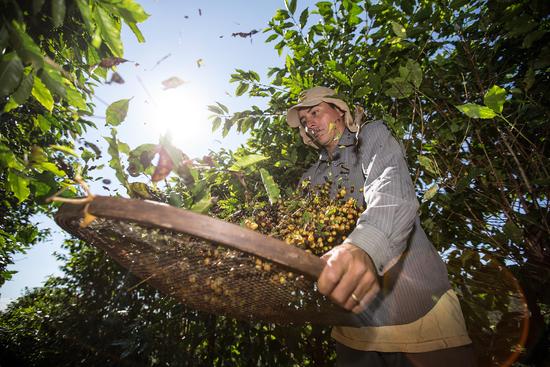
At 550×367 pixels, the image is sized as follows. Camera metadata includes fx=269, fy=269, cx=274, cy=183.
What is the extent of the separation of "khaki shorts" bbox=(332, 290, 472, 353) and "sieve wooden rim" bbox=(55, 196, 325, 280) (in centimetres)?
116

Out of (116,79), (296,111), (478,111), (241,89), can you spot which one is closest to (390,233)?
(478,111)

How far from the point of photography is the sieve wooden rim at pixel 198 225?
28.5 inches

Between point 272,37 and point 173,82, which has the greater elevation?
point 272,37

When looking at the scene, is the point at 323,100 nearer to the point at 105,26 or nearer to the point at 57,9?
the point at 105,26

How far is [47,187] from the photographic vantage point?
139cm

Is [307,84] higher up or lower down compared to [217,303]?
higher up

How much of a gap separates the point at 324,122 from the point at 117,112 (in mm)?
1889

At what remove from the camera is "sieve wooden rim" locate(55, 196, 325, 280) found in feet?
2.38

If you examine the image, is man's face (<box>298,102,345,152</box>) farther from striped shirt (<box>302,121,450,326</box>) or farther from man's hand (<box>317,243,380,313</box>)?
man's hand (<box>317,243,380,313</box>)

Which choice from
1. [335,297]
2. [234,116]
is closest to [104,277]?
[234,116]

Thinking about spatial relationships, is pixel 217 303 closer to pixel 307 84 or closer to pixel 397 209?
pixel 397 209

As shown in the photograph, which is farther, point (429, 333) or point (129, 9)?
point (429, 333)

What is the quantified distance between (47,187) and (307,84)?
2.24 m

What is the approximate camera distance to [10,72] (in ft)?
2.86
